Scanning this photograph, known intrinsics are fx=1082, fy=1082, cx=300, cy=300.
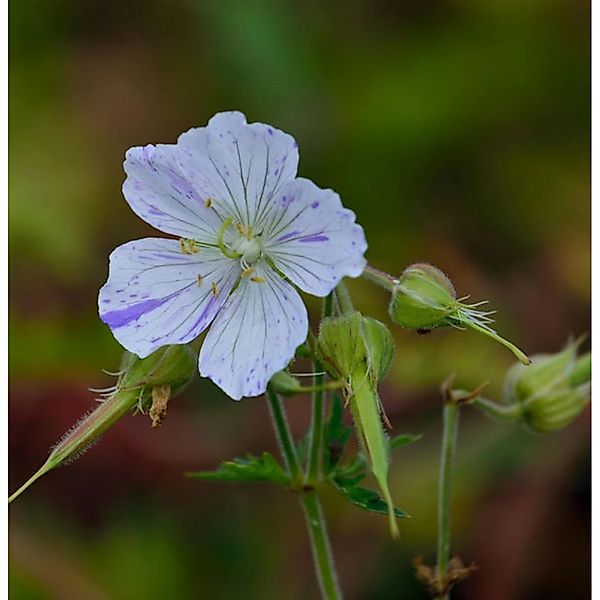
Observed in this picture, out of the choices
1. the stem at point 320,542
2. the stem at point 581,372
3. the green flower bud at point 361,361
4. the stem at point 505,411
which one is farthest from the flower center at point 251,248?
the stem at point 581,372

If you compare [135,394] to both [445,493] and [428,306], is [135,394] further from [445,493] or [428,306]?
[445,493]

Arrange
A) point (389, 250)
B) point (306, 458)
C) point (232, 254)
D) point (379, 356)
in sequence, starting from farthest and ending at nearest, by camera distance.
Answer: point (389, 250) → point (306, 458) → point (232, 254) → point (379, 356)

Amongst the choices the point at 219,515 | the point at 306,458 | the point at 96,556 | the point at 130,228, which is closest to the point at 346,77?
the point at 130,228

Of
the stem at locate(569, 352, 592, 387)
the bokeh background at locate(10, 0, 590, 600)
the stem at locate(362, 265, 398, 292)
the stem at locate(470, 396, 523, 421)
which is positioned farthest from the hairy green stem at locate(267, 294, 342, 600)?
the bokeh background at locate(10, 0, 590, 600)

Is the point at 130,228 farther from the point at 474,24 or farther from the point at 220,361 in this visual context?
the point at 220,361

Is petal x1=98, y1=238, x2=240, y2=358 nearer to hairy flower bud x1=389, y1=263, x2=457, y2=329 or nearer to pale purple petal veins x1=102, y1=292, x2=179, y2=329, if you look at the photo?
pale purple petal veins x1=102, y1=292, x2=179, y2=329
